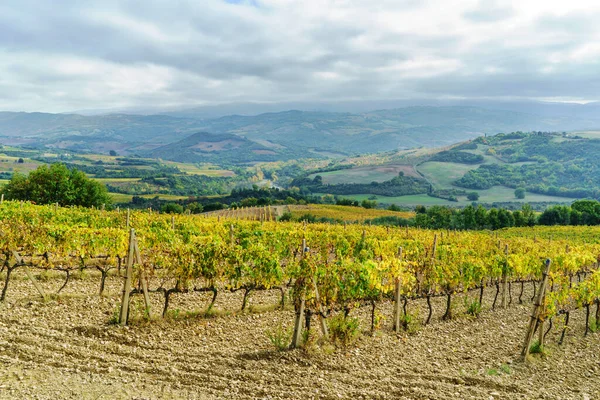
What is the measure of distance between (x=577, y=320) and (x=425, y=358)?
8589 millimetres

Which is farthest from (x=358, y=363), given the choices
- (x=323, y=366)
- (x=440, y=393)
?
(x=440, y=393)

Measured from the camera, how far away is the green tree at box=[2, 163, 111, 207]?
48562 millimetres

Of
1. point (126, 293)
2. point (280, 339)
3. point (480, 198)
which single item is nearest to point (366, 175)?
point (480, 198)

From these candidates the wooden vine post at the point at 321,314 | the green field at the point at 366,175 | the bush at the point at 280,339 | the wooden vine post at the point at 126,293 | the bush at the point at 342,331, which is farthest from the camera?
the green field at the point at 366,175

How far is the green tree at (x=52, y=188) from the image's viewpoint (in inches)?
1912

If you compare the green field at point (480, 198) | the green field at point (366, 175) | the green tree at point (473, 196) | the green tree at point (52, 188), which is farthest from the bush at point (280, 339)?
the green field at point (366, 175)

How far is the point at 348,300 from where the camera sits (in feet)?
37.8

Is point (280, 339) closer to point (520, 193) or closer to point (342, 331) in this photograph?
point (342, 331)

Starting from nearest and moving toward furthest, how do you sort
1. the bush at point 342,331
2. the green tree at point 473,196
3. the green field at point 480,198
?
the bush at point 342,331
the green field at point 480,198
the green tree at point 473,196

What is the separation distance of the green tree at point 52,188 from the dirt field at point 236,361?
136 ft

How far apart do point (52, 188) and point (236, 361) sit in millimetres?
48788

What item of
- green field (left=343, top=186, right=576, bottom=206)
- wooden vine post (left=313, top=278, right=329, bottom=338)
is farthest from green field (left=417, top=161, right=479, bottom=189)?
wooden vine post (left=313, top=278, right=329, bottom=338)

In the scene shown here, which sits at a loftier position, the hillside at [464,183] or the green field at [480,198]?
the hillside at [464,183]

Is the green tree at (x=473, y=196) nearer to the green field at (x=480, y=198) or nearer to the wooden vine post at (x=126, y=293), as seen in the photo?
the green field at (x=480, y=198)
